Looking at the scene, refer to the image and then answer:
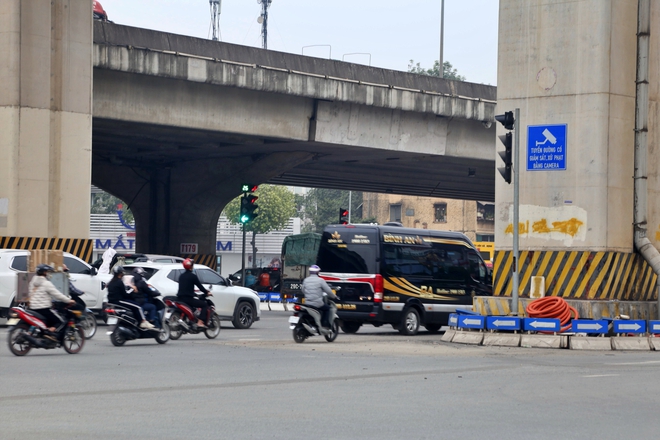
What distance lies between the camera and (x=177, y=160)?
140 ft

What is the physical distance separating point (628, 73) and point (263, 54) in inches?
594

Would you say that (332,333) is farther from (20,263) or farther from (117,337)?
(20,263)

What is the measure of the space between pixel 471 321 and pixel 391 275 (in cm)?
405

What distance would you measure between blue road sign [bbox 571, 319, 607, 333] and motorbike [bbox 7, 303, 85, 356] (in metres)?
9.19

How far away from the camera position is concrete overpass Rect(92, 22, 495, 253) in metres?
30.5

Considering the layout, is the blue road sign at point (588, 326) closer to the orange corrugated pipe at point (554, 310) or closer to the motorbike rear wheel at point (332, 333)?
the orange corrugated pipe at point (554, 310)

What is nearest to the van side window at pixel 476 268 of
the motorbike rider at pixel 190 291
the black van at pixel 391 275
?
the black van at pixel 391 275

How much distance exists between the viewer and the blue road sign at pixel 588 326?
1958cm

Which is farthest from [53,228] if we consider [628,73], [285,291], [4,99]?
[628,73]

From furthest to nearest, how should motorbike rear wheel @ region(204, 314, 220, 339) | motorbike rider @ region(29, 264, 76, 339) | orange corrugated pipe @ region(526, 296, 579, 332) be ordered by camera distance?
motorbike rear wheel @ region(204, 314, 220, 339)
orange corrugated pipe @ region(526, 296, 579, 332)
motorbike rider @ region(29, 264, 76, 339)

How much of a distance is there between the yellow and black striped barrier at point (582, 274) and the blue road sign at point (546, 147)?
5.89 feet

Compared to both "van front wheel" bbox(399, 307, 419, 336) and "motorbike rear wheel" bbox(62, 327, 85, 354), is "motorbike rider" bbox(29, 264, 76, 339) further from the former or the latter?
"van front wheel" bbox(399, 307, 419, 336)

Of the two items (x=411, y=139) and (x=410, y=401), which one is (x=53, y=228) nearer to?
(x=411, y=139)

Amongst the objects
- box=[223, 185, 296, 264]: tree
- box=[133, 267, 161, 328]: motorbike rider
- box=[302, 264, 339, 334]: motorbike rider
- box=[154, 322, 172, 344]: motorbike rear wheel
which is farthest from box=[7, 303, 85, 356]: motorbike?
box=[223, 185, 296, 264]: tree
